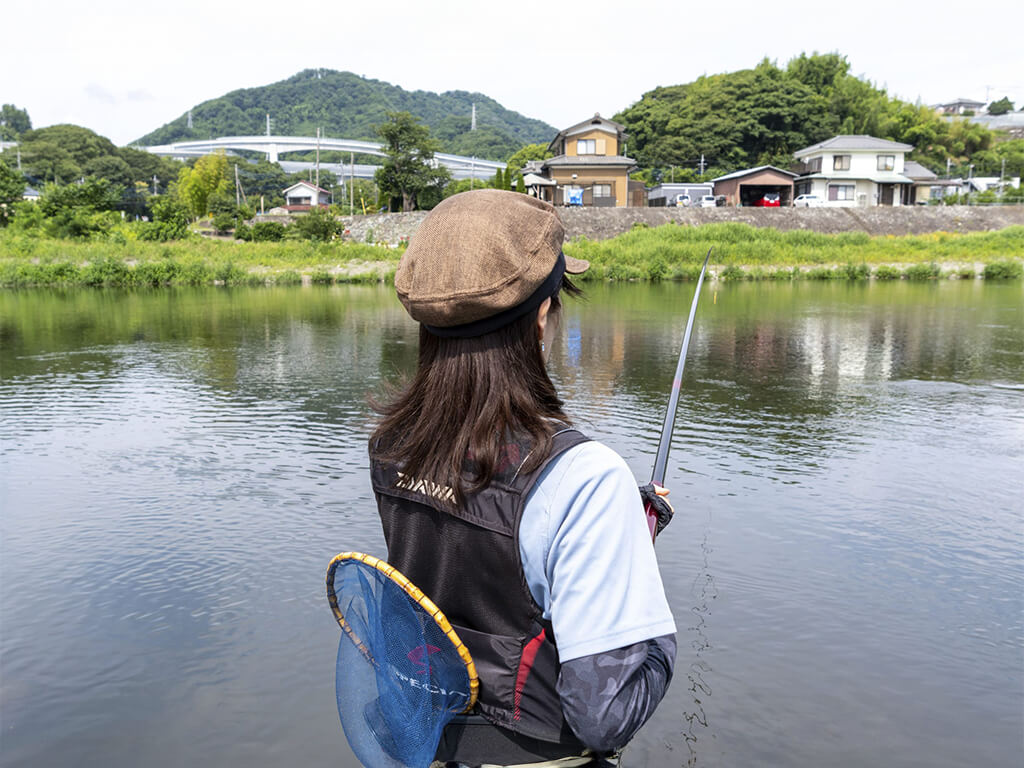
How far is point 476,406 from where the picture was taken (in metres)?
1.33

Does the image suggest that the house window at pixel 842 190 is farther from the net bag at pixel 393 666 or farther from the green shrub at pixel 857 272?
the net bag at pixel 393 666

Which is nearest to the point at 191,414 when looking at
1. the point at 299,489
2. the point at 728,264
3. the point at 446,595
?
the point at 299,489

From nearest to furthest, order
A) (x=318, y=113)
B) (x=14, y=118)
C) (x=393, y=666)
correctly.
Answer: (x=393, y=666)
(x=14, y=118)
(x=318, y=113)

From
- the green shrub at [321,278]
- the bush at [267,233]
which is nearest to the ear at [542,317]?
the green shrub at [321,278]

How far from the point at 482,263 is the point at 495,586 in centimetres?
49

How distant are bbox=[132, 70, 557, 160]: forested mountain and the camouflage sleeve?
389 ft

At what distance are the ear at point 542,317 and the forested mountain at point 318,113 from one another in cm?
11830

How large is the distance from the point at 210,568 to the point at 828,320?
14870mm

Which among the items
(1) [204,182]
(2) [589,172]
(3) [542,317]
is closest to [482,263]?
(3) [542,317]

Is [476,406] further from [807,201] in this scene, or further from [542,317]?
[807,201]

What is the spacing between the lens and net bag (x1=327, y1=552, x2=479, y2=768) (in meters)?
1.32

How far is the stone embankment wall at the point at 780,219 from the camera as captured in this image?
37312mm

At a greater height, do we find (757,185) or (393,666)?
(757,185)

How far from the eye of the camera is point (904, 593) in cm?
466
